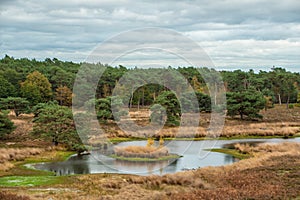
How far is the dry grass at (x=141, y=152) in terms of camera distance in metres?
39.0

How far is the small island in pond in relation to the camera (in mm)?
38281

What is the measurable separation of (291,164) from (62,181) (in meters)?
16.5

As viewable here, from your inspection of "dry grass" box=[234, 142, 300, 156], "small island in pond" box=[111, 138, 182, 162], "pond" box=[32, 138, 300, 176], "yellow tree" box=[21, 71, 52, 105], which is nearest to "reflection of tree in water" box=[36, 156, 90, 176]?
"pond" box=[32, 138, 300, 176]

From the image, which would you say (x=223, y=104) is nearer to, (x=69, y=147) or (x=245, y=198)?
(x=69, y=147)

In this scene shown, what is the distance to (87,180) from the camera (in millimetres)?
28188

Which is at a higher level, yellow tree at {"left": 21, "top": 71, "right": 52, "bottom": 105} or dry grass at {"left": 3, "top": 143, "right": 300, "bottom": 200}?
yellow tree at {"left": 21, "top": 71, "right": 52, "bottom": 105}


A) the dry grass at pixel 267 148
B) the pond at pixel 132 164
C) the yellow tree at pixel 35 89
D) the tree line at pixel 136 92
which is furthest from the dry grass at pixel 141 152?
the yellow tree at pixel 35 89

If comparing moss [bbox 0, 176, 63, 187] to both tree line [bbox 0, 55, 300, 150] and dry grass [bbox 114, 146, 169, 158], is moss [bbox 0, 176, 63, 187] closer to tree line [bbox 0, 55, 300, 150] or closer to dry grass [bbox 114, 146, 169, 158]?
dry grass [bbox 114, 146, 169, 158]

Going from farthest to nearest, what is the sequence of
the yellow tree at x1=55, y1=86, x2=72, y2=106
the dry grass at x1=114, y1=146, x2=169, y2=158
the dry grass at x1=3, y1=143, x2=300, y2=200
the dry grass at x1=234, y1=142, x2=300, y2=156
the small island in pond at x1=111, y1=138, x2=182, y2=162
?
the yellow tree at x1=55, y1=86, x2=72, y2=106 < the dry grass at x1=234, y1=142, x2=300, y2=156 < the dry grass at x1=114, y1=146, x2=169, y2=158 < the small island in pond at x1=111, y1=138, x2=182, y2=162 < the dry grass at x1=3, y1=143, x2=300, y2=200

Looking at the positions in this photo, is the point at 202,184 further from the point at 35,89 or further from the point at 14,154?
the point at 35,89

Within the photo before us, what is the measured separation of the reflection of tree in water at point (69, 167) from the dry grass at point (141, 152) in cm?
401

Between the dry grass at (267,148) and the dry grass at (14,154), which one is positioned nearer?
the dry grass at (14,154)

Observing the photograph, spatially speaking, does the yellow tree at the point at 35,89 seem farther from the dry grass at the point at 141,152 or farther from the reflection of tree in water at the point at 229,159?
the reflection of tree in water at the point at 229,159

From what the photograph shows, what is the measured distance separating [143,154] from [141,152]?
499 mm
